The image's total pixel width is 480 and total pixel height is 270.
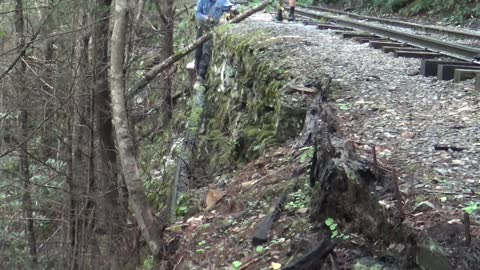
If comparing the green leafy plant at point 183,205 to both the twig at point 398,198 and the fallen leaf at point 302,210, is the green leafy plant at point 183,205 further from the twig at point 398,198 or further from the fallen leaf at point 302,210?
the twig at point 398,198

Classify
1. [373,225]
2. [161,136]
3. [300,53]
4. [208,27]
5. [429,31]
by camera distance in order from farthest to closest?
1. [161,136]
2. [429,31]
3. [208,27]
4. [300,53]
5. [373,225]

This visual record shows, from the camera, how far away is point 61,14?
10.4m

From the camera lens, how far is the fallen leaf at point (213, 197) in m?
6.31

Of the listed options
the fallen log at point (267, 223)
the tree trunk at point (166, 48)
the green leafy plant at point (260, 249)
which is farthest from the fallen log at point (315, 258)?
the tree trunk at point (166, 48)

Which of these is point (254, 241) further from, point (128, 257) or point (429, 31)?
point (429, 31)

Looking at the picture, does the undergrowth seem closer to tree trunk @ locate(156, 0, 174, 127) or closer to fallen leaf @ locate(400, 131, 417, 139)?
tree trunk @ locate(156, 0, 174, 127)

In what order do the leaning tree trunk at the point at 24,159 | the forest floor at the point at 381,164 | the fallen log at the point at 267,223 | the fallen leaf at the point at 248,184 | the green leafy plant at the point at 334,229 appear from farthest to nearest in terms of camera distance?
the leaning tree trunk at the point at 24,159, the fallen leaf at the point at 248,184, the fallen log at the point at 267,223, the green leafy plant at the point at 334,229, the forest floor at the point at 381,164

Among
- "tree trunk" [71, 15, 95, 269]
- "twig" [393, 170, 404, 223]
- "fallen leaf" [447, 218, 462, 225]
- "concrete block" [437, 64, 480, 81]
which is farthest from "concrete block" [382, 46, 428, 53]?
"fallen leaf" [447, 218, 462, 225]

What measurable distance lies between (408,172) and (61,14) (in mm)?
8116

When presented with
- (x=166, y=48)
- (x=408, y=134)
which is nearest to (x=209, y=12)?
(x=166, y=48)

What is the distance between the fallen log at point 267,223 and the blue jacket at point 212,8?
245 inches

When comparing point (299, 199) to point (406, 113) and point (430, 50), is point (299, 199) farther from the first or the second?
point (430, 50)

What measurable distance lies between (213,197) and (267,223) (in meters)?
1.94

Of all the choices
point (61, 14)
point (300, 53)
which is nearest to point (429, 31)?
point (300, 53)
